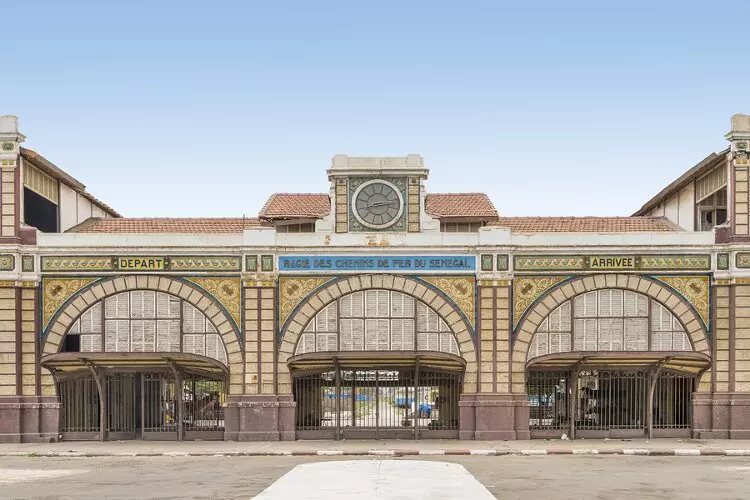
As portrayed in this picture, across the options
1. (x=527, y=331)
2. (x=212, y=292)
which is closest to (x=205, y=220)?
(x=212, y=292)

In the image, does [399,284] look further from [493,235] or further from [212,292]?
[212,292]

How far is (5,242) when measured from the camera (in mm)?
34562

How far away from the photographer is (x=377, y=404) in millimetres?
35375

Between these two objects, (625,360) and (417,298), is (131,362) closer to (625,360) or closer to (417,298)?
(417,298)

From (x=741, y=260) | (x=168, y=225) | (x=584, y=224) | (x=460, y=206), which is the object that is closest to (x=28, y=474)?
(x=168, y=225)

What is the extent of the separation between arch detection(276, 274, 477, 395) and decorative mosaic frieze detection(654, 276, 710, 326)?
673 cm

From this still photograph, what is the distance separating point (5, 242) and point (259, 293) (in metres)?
8.52

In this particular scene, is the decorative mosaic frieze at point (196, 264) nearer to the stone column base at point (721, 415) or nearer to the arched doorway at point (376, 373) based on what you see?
the arched doorway at point (376, 373)

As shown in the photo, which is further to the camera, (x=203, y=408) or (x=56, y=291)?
(x=203, y=408)

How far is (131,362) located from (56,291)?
11.5ft

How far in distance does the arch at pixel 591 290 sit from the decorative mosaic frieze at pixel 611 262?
34 centimetres

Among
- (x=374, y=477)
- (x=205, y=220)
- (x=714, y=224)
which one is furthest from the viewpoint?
(x=205, y=220)

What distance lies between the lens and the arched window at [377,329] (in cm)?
3497

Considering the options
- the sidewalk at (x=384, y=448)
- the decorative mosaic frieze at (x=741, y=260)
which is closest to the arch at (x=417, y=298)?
the sidewalk at (x=384, y=448)
